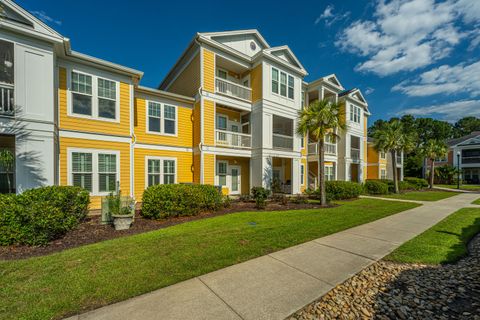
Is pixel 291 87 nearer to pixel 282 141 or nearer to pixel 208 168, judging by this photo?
pixel 282 141

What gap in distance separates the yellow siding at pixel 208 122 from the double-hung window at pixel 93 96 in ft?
15.8

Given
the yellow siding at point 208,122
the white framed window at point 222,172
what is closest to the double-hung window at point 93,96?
the yellow siding at point 208,122

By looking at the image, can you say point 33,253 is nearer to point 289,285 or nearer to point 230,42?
point 289,285

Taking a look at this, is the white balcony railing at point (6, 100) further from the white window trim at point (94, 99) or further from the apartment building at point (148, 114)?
the white window trim at point (94, 99)

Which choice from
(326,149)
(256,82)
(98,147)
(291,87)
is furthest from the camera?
(326,149)

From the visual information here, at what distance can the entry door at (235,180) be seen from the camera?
15742 millimetres

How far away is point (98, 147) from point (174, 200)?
17.1 feet

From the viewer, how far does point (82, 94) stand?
9836 millimetres

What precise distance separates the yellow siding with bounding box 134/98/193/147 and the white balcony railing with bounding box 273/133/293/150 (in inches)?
246

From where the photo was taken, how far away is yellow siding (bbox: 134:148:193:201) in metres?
12.1

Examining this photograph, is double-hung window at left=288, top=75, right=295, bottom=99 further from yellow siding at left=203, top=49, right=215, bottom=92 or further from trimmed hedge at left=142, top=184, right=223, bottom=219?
trimmed hedge at left=142, top=184, right=223, bottom=219

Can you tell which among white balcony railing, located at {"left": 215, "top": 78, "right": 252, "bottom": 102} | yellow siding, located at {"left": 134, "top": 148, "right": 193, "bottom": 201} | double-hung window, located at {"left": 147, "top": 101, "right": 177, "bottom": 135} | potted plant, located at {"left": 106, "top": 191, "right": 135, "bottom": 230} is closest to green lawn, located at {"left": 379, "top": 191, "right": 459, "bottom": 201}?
white balcony railing, located at {"left": 215, "top": 78, "right": 252, "bottom": 102}

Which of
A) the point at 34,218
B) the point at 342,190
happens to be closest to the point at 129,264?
the point at 34,218

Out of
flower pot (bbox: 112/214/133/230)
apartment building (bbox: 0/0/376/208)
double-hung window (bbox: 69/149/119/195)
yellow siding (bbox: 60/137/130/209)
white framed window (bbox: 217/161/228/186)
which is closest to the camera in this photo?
flower pot (bbox: 112/214/133/230)
